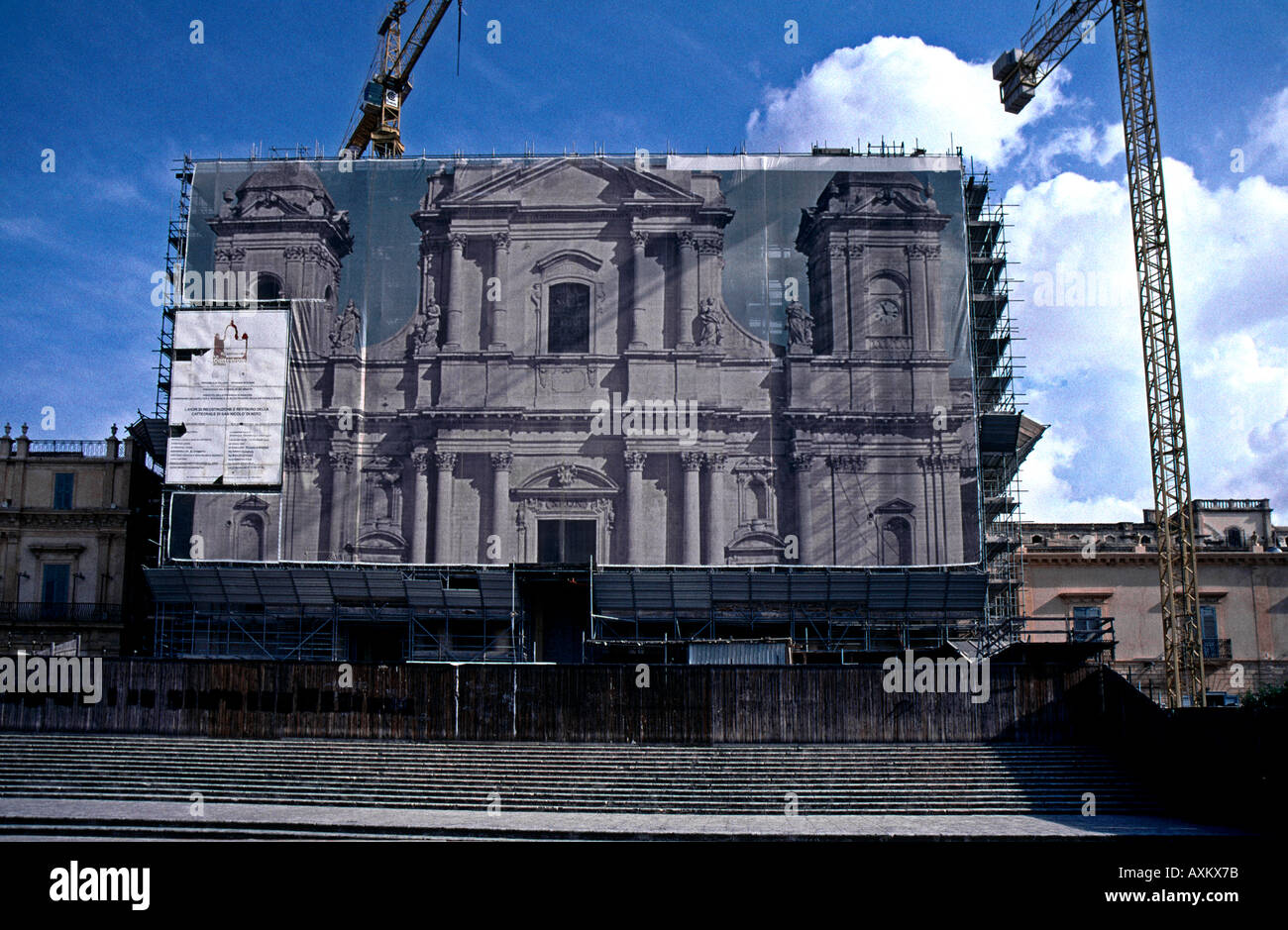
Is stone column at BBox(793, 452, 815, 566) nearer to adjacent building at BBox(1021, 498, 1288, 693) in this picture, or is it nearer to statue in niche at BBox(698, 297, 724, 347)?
statue in niche at BBox(698, 297, 724, 347)

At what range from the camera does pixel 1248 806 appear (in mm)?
18953

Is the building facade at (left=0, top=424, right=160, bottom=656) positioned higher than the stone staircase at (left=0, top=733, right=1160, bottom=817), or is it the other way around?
the building facade at (left=0, top=424, right=160, bottom=656)

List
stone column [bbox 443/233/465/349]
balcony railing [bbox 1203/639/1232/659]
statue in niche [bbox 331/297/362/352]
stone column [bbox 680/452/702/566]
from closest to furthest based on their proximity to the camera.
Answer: stone column [bbox 680/452/702/566], stone column [bbox 443/233/465/349], statue in niche [bbox 331/297/362/352], balcony railing [bbox 1203/639/1232/659]

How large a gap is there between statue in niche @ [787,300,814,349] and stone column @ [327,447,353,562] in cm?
1435

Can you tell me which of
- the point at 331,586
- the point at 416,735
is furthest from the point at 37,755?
the point at 331,586

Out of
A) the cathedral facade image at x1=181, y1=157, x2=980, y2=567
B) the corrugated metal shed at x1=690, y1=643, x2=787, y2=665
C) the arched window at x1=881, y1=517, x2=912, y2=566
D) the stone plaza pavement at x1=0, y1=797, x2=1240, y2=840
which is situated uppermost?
the cathedral facade image at x1=181, y1=157, x2=980, y2=567

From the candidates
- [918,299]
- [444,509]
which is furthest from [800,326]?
[444,509]

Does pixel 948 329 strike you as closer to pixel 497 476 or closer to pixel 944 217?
pixel 944 217

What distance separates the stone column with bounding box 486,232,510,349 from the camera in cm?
3662

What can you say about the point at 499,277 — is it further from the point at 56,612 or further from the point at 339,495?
the point at 56,612

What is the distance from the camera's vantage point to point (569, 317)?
121ft

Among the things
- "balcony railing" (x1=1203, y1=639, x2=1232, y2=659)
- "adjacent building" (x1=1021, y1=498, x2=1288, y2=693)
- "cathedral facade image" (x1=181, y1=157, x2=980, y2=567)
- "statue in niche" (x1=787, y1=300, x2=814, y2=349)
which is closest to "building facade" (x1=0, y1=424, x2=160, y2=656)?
"cathedral facade image" (x1=181, y1=157, x2=980, y2=567)

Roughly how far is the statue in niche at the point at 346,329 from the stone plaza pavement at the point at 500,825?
62.0ft
